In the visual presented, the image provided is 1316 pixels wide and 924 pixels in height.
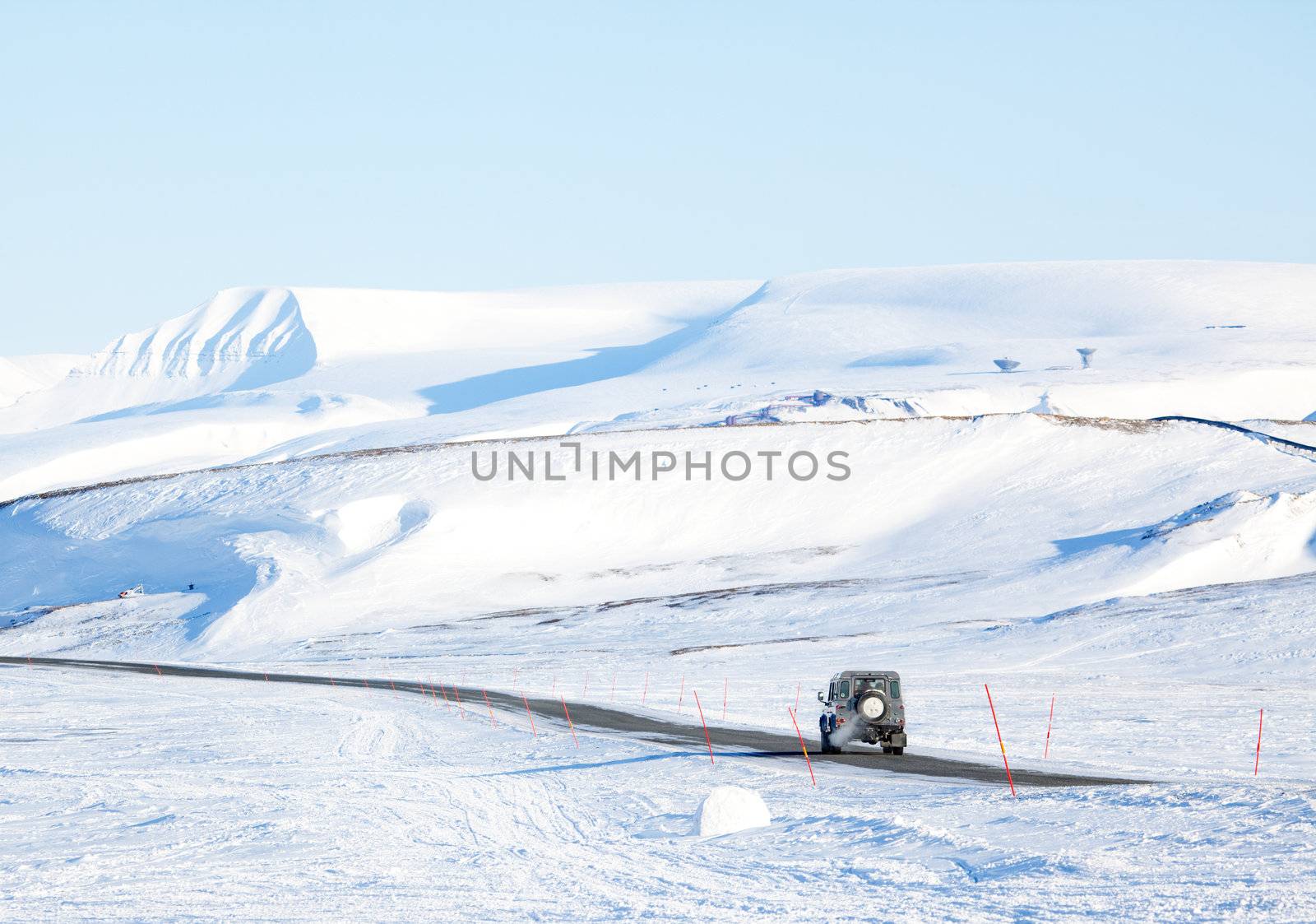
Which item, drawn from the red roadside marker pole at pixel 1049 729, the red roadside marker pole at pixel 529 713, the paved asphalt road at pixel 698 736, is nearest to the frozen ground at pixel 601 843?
the paved asphalt road at pixel 698 736

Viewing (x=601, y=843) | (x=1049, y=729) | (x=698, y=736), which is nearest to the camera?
(x=601, y=843)

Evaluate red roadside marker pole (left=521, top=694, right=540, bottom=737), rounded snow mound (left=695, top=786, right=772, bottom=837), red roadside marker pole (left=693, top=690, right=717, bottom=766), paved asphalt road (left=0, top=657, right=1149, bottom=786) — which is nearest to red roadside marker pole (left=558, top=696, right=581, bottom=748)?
paved asphalt road (left=0, top=657, right=1149, bottom=786)

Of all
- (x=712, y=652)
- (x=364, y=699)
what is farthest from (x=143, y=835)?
(x=712, y=652)

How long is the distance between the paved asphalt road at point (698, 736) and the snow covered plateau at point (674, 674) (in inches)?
10.7

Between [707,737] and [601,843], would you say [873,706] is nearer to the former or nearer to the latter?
[707,737]

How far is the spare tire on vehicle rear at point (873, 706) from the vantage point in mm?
25219

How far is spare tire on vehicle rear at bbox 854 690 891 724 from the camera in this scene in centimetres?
2522

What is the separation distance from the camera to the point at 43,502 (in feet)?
308

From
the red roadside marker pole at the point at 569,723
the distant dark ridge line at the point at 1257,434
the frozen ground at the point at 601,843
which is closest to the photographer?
the frozen ground at the point at 601,843

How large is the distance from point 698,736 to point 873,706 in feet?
Answer: 18.1

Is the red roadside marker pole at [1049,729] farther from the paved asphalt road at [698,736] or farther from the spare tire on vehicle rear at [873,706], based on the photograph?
the spare tire on vehicle rear at [873,706]

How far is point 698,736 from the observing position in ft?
98.1

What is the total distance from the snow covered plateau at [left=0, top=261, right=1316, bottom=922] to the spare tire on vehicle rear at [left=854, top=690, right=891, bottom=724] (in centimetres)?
72

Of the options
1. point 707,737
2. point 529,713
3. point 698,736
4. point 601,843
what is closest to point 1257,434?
point 529,713
